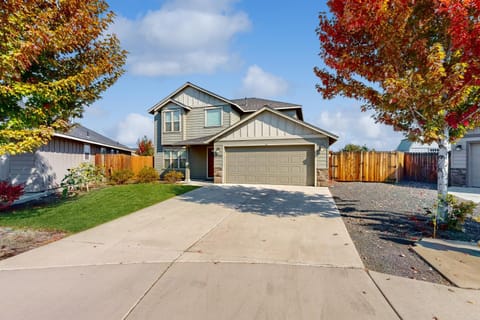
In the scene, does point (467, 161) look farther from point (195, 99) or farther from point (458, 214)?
point (195, 99)

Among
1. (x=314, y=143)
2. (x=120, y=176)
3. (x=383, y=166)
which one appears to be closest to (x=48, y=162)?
(x=120, y=176)

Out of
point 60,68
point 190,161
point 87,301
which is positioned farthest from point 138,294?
point 190,161

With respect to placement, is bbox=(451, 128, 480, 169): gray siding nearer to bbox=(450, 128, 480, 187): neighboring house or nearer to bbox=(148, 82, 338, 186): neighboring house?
bbox=(450, 128, 480, 187): neighboring house

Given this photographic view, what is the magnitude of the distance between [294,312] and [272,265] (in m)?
1.12

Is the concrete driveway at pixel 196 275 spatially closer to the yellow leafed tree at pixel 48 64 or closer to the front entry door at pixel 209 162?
the yellow leafed tree at pixel 48 64

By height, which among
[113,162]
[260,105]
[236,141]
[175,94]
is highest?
[175,94]

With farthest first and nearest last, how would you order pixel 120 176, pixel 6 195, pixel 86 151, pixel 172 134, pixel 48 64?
pixel 172 134, pixel 86 151, pixel 120 176, pixel 6 195, pixel 48 64

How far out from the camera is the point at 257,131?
1361cm

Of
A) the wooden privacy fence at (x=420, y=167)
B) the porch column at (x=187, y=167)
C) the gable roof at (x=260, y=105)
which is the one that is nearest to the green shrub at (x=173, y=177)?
the porch column at (x=187, y=167)

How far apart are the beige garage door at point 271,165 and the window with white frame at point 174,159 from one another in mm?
4254

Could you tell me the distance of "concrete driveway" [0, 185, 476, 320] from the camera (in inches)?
102

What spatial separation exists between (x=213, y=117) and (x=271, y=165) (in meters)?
6.22

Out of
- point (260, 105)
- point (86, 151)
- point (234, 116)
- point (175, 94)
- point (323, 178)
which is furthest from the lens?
point (260, 105)

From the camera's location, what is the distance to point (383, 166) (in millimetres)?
14453
